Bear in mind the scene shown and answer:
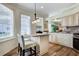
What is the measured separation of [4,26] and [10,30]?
0.42 meters

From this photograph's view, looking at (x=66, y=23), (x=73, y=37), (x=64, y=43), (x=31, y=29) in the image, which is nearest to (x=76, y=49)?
(x=73, y=37)

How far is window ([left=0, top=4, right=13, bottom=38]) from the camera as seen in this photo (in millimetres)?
3772

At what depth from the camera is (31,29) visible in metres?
5.68

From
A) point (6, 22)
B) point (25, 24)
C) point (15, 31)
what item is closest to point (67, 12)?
point (25, 24)

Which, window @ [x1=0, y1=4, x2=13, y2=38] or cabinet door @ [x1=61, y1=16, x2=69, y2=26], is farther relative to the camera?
cabinet door @ [x1=61, y1=16, x2=69, y2=26]

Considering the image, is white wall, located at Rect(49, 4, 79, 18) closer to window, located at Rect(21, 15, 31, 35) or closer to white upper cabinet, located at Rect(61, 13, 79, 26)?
white upper cabinet, located at Rect(61, 13, 79, 26)

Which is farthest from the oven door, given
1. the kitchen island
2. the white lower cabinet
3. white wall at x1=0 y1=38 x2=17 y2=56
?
white wall at x1=0 y1=38 x2=17 y2=56

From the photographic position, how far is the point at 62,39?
5688 millimetres

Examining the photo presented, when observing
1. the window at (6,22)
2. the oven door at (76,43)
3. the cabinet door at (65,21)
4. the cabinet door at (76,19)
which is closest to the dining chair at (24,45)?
the window at (6,22)

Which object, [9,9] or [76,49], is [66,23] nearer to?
[76,49]

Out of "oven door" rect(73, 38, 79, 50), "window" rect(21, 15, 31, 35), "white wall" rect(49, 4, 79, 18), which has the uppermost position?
"white wall" rect(49, 4, 79, 18)

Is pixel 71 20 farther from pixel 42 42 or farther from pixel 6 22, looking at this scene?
pixel 6 22

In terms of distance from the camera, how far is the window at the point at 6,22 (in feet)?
12.4

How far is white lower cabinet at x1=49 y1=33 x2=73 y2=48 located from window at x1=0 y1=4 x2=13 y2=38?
116 inches
